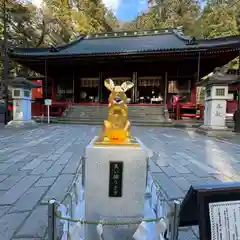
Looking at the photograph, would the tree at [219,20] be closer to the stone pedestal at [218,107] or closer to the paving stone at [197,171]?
the stone pedestal at [218,107]

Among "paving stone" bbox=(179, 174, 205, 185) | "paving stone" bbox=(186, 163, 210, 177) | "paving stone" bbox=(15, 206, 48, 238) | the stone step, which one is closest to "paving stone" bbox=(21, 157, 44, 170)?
"paving stone" bbox=(15, 206, 48, 238)

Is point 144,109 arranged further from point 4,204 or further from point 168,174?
point 4,204

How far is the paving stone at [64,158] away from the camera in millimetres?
3677

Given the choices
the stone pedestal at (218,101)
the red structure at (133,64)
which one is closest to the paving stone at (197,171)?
the stone pedestal at (218,101)

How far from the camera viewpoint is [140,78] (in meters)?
14.5

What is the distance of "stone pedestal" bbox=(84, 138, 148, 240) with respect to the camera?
1.40 meters

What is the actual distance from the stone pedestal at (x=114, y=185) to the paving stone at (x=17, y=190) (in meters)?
1.21

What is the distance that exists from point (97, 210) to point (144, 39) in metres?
15.7

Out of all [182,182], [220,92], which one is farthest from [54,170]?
[220,92]

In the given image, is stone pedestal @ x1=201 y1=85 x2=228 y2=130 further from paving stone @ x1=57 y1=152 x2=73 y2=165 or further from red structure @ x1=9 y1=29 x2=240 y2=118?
paving stone @ x1=57 y1=152 x2=73 y2=165

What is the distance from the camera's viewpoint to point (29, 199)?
2205 mm

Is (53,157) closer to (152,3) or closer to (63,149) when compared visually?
(63,149)

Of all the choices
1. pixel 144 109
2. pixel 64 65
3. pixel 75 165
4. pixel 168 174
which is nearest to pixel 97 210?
pixel 168 174

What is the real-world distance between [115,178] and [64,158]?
278 centimetres
